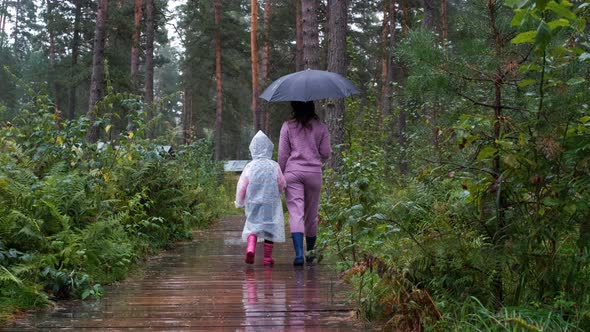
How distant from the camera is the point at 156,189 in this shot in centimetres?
913

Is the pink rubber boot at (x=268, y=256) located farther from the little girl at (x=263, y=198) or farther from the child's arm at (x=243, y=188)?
the child's arm at (x=243, y=188)

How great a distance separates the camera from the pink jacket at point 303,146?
7.60 meters

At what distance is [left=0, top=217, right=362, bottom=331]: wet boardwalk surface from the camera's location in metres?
4.30

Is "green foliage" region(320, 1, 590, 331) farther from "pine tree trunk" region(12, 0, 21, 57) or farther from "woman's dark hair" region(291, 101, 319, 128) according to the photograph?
"pine tree trunk" region(12, 0, 21, 57)

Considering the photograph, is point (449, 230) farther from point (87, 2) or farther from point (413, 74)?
point (87, 2)

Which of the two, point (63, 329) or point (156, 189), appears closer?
point (63, 329)

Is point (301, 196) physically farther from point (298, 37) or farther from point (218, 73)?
point (218, 73)

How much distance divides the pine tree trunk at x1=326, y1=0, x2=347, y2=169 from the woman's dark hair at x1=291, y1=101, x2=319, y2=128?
4307mm

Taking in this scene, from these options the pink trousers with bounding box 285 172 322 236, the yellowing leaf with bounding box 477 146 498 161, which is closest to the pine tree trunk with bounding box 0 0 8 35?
the pink trousers with bounding box 285 172 322 236

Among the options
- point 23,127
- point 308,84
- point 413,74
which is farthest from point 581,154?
point 23,127

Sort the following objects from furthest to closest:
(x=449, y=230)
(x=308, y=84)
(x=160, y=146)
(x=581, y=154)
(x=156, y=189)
→ (x=160, y=146), (x=156, y=189), (x=308, y=84), (x=449, y=230), (x=581, y=154)

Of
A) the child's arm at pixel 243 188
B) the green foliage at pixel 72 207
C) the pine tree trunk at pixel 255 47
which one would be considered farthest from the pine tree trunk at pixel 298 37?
the child's arm at pixel 243 188

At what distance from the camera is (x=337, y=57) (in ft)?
40.7

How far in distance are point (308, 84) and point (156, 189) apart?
9.47ft
